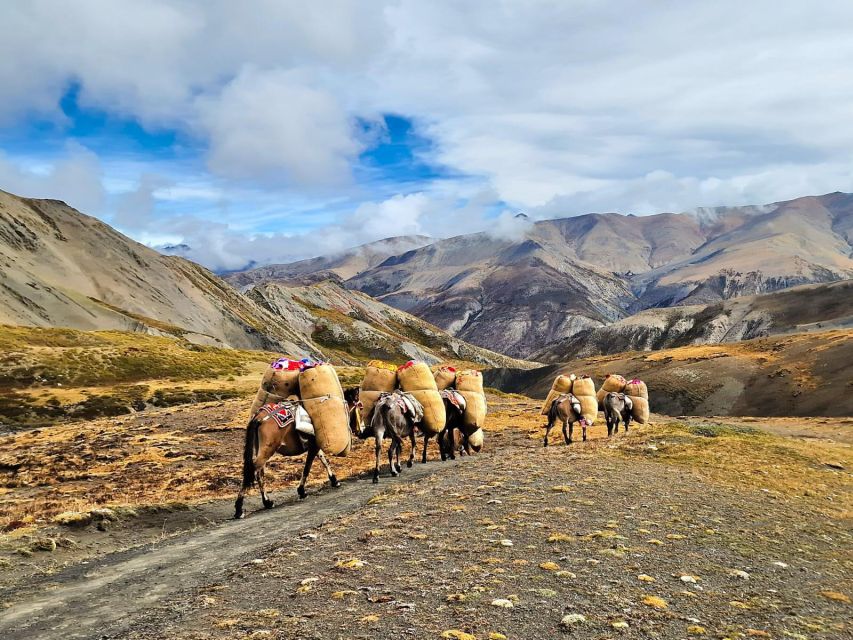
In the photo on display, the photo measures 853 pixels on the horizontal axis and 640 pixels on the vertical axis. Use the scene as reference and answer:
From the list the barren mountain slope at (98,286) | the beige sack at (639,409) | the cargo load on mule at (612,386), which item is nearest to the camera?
the cargo load on mule at (612,386)

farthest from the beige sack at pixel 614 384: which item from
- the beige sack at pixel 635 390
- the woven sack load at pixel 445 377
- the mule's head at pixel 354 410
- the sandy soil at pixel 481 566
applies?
the mule's head at pixel 354 410

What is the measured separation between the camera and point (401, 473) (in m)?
23.3

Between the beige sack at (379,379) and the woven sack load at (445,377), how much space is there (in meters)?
5.18

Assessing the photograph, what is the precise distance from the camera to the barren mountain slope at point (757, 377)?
7919 centimetres

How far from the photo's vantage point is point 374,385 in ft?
82.0

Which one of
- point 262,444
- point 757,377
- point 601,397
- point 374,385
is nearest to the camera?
point 262,444

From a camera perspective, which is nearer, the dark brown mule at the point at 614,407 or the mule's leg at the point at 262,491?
the mule's leg at the point at 262,491

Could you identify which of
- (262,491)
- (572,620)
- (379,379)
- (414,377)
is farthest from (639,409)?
(572,620)

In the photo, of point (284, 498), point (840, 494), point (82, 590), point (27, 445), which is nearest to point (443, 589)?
point (82, 590)

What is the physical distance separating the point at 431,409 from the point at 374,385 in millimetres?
2997

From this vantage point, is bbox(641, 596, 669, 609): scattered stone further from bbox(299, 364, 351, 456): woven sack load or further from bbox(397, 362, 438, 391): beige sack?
bbox(397, 362, 438, 391): beige sack

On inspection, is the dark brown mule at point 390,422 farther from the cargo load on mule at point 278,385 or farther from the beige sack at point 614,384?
the beige sack at point 614,384

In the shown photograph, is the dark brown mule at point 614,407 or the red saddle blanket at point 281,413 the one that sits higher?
the red saddle blanket at point 281,413

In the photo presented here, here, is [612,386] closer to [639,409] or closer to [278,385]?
[639,409]
